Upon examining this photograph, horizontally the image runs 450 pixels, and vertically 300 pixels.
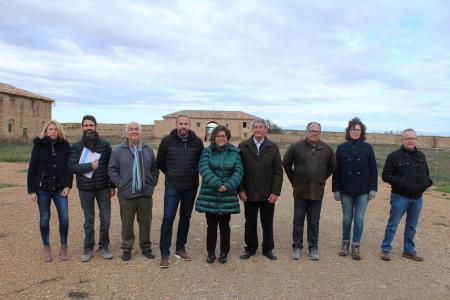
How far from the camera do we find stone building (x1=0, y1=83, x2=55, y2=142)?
Result: 3341 centimetres

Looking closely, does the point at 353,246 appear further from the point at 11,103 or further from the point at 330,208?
the point at 11,103

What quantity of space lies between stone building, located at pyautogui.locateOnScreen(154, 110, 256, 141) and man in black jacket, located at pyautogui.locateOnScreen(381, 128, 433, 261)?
47.2m

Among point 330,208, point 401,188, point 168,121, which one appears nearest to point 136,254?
point 401,188

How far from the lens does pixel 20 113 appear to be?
35.6 metres

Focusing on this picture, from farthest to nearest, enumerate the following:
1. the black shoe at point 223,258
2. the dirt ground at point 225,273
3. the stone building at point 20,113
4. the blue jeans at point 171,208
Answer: the stone building at point 20,113
the black shoe at point 223,258
the blue jeans at point 171,208
the dirt ground at point 225,273

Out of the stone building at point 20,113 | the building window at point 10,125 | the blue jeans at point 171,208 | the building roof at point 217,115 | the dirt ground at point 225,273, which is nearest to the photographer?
the dirt ground at point 225,273

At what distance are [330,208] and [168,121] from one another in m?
45.1

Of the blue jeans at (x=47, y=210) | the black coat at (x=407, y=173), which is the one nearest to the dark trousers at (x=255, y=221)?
the black coat at (x=407, y=173)

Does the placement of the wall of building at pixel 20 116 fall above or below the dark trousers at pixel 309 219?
above

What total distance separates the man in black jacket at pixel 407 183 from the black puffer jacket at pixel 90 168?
3.77m

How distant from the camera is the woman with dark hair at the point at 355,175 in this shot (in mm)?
5453

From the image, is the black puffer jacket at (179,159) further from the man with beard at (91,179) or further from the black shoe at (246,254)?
the black shoe at (246,254)

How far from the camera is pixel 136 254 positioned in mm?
5457

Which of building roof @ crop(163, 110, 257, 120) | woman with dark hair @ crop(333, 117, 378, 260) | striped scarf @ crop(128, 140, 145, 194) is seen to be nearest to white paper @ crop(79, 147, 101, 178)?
→ striped scarf @ crop(128, 140, 145, 194)
